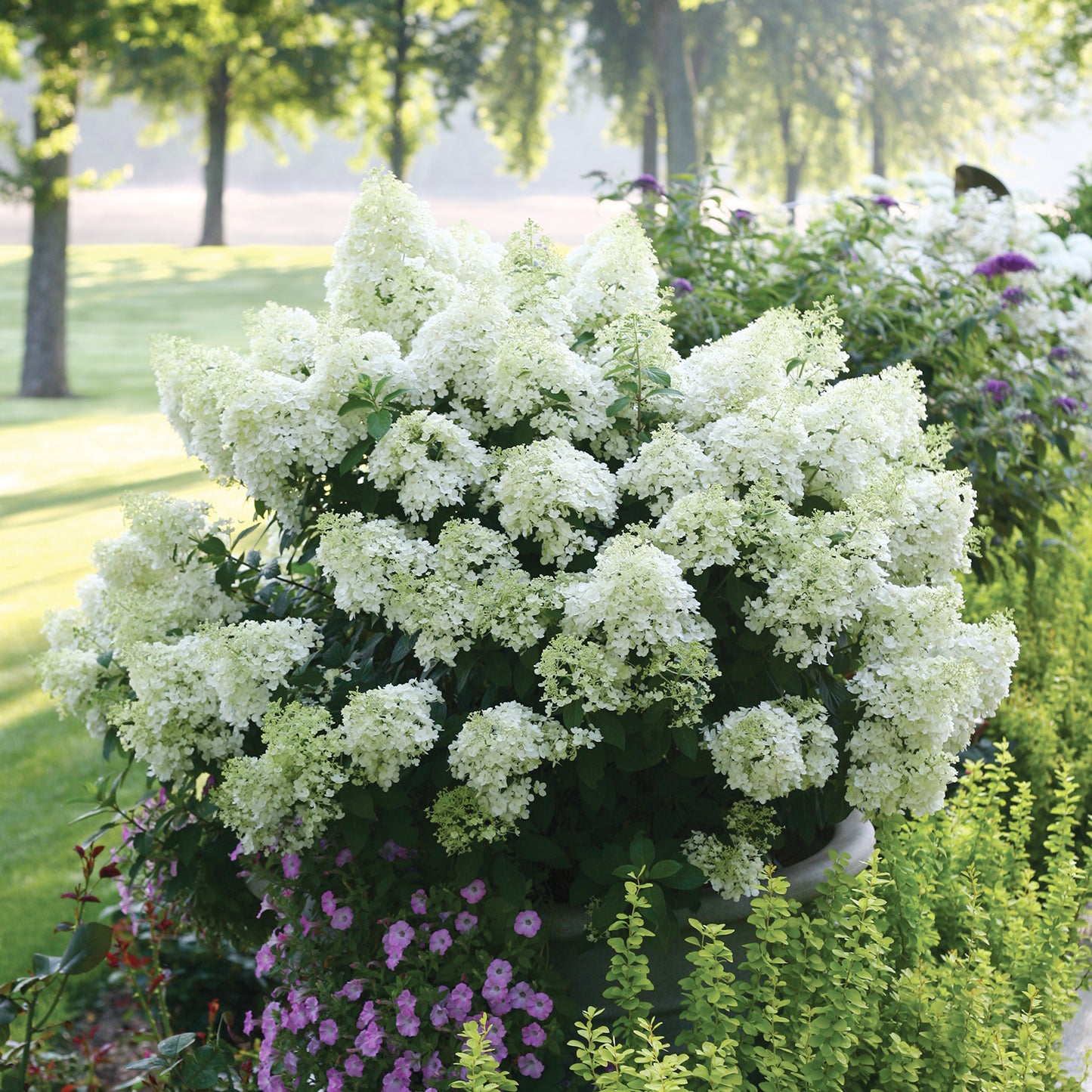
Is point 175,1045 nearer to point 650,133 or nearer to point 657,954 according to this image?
point 657,954

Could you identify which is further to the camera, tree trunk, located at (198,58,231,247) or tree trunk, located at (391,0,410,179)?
tree trunk, located at (198,58,231,247)

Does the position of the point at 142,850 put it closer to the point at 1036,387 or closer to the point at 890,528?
the point at 890,528

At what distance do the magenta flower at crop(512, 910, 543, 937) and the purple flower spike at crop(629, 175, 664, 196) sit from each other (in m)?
3.11

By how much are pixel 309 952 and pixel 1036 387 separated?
3.20 meters

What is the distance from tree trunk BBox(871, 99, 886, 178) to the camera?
29.4m

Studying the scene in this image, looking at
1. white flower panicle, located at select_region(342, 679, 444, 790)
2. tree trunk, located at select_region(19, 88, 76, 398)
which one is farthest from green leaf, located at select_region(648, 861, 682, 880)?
tree trunk, located at select_region(19, 88, 76, 398)

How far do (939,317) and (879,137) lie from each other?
28.2 meters

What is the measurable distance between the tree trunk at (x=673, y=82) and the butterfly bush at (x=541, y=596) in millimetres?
18560

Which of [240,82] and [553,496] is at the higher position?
[240,82]

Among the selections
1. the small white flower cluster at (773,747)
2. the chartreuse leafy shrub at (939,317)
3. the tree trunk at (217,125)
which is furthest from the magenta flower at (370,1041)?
the tree trunk at (217,125)

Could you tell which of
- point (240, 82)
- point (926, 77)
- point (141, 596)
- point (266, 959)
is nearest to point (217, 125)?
point (240, 82)

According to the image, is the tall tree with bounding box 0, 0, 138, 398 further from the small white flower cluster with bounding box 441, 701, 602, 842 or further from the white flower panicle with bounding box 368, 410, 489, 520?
the small white flower cluster with bounding box 441, 701, 602, 842

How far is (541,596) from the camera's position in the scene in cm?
204

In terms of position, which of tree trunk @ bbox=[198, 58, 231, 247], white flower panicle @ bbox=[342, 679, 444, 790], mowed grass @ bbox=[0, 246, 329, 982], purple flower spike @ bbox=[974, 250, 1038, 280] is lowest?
mowed grass @ bbox=[0, 246, 329, 982]
